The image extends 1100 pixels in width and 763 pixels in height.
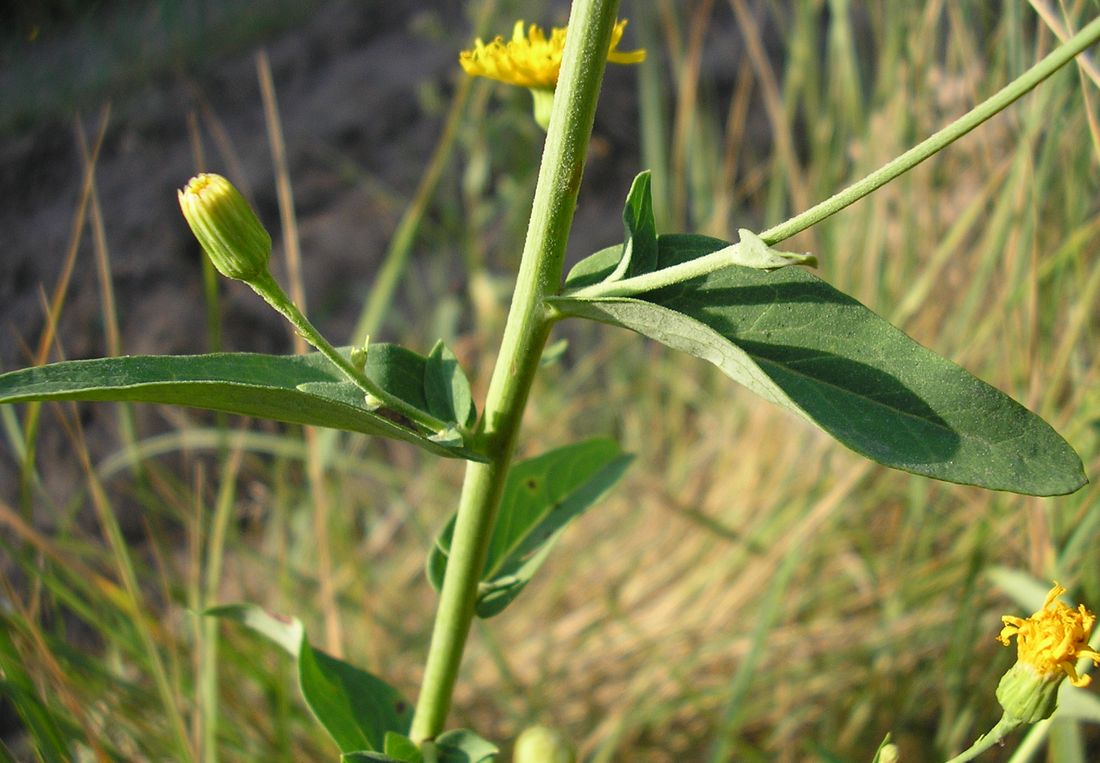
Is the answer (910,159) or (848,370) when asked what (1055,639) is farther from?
(910,159)

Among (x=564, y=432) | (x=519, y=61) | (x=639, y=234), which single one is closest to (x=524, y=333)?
(x=639, y=234)

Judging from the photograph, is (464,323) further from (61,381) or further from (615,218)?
(61,381)

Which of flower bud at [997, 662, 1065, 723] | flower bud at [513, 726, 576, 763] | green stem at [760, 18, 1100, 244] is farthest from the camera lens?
flower bud at [513, 726, 576, 763]

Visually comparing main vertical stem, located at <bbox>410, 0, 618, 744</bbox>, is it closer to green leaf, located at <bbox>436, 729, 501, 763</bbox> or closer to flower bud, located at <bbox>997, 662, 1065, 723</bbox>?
green leaf, located at <bbox>436, 729, 501, 763</bbox>

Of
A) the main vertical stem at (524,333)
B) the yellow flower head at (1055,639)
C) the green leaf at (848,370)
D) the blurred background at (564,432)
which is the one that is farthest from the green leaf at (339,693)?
the yellow flower head at (1055,639)

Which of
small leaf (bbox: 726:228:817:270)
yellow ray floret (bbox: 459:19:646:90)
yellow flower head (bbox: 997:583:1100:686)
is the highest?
yellow ray floret (bbox: 459:19:646:90)

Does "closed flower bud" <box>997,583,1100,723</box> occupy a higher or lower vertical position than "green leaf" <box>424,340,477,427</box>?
lower

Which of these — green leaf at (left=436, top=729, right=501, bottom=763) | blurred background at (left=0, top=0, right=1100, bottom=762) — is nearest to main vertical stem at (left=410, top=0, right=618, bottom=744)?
green leaf at (left=436, top=729, right=501, bottom=763)

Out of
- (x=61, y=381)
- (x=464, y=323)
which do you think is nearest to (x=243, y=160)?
(x=464, y=323)
